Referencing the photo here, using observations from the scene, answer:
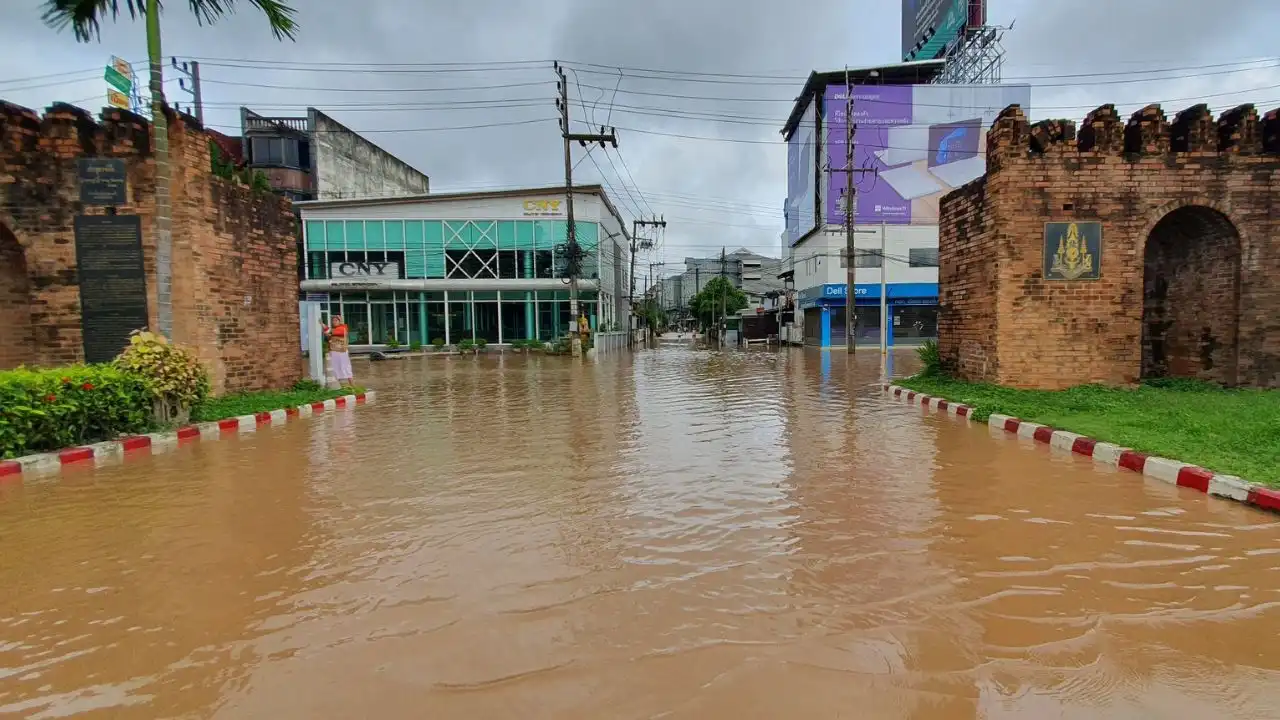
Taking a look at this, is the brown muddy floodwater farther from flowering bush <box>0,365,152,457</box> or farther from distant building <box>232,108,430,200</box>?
distant building <box>232,108,430,200</box>

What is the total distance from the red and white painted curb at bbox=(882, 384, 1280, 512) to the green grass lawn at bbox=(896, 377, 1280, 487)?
0.48ft

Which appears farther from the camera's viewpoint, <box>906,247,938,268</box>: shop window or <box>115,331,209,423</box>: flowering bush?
<box>906,247,938,268</box>: shop window

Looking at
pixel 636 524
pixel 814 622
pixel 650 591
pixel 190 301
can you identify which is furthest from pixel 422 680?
pixel 190 301

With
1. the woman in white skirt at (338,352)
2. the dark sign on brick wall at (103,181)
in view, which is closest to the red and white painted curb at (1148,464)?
the woman in white skirt at (338,352)

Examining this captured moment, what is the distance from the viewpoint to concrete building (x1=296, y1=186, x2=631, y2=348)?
1415 inches

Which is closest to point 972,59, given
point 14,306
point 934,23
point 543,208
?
point 934,23

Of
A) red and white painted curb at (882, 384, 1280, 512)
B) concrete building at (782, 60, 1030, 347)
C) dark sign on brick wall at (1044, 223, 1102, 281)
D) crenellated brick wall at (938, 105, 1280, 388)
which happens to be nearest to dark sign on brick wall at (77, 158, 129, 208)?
red and white painted curb at (882, 384, 1280, 512)

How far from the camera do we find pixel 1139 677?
117 inches

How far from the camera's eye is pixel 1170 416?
27.8ft

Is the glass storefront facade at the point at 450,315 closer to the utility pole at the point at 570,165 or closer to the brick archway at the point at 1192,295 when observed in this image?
the utility pole at the point at 570,165

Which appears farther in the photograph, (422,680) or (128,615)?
(128,615)

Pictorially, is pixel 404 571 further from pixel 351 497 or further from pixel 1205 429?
pixel 1205 429

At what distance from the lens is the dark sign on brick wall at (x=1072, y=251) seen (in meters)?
11.2

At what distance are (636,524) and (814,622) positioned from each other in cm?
188
